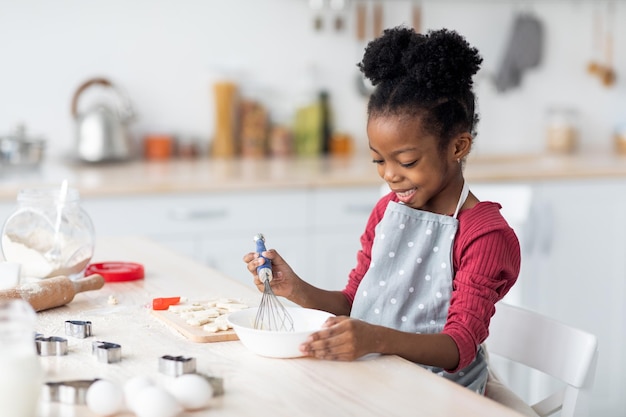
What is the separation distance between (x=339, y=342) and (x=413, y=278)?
1.24ft

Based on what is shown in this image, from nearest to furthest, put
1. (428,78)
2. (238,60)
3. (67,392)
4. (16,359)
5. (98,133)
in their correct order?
1. (16,359)
2. (67,392)
3. (428,78)
4. (98,133)
5. (238,60)

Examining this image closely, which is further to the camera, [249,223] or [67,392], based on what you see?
[249,223]

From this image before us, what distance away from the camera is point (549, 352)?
4.92 ft

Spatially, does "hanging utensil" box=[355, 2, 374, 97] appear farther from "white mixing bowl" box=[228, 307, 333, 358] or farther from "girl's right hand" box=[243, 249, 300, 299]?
"white mixing bowl" box=[228, 307, 333, 358]

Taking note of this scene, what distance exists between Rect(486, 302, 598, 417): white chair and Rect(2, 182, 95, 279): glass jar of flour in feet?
2.50

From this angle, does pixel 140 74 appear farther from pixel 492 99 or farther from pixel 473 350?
pixel 473 350

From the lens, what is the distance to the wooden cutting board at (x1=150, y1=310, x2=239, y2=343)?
1291 mm

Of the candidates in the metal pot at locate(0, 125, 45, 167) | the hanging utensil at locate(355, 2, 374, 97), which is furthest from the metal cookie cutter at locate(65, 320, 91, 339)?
the hanging utensil at locate(355, 2, 374, 97)

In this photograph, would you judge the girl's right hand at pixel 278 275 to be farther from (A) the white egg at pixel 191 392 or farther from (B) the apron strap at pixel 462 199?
(A) the white egg at pixel 191 392

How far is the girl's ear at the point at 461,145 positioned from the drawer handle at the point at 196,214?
1513 mm

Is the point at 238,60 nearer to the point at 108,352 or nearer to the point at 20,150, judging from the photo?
the point at 20,150

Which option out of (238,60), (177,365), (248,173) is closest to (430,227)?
(177,365)

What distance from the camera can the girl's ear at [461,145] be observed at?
145cm

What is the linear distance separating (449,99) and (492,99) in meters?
2.54
